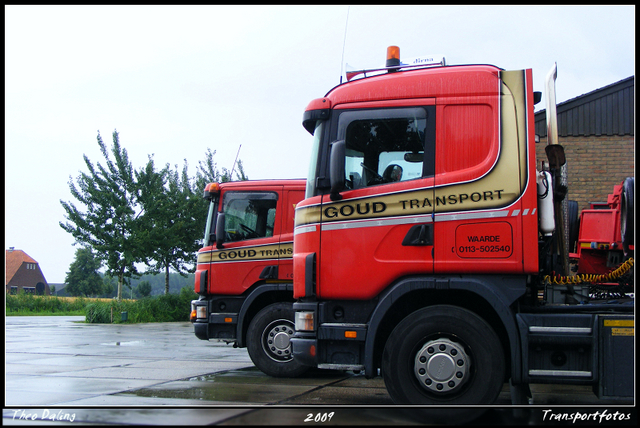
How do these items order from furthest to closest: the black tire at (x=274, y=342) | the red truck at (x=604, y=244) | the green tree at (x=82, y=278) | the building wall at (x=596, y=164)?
the green tree at (x=82, y=278) → the building wall at (x=596, y=164) → the black tire at (x=274, y=342) → the red truck at (x=604, y=244)

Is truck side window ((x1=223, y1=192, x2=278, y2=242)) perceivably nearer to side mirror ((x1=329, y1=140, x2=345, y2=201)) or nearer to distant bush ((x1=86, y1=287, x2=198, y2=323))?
side mirror ((x1=329, y1=140, x2=345, y2=201))

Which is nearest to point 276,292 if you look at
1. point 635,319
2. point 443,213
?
point 443,213

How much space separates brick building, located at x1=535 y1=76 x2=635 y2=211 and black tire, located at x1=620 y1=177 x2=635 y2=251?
558cm

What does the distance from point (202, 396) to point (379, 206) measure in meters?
2.95

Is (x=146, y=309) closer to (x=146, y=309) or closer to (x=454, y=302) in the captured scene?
(x=146, y=309)

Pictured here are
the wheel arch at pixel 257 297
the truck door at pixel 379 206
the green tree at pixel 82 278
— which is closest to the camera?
the truck door at pixel 379 206

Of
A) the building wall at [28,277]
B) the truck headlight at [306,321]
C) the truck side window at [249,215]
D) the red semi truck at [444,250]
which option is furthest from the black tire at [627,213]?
the building wall at [28,277]

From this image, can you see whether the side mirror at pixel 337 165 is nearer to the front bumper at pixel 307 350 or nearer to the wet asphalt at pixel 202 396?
the front bumper at pixel 307 350

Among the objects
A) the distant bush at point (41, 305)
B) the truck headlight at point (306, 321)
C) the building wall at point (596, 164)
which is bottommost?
the distant bush at point (41, 305)

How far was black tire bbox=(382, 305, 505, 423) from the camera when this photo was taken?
4.76 meters

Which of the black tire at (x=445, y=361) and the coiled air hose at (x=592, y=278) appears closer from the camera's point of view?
the black tire at (x=445, y=361)

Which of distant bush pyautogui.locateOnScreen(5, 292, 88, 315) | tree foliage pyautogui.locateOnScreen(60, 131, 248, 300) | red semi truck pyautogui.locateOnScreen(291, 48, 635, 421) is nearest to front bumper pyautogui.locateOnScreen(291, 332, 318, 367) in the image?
red semi truck pyautogui.locateOnScreen(291, 48, 635, 421)

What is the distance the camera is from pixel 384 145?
17.7 feet

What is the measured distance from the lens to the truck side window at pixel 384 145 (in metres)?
5.29
